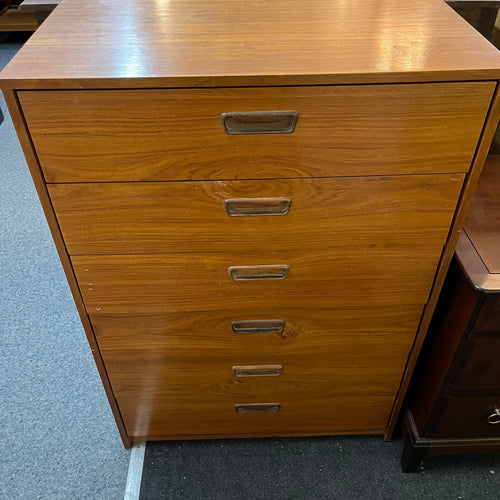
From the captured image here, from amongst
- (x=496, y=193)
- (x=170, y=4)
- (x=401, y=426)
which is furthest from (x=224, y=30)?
(x=401, y=426)

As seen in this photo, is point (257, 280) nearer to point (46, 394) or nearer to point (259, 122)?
point (259, 122)

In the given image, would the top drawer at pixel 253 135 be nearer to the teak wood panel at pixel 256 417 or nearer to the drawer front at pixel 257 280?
the drawer front at pixel 257 280

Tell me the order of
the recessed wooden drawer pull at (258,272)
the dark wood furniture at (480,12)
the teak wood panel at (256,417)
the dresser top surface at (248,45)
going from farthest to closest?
the teak wood panel at (256,417)
the dark wood furniture at (480,12)
the recessed wooden drawer pull at (258,272)
the dresser top surface at (248,45)

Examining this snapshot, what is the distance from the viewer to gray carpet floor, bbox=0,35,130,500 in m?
1.19

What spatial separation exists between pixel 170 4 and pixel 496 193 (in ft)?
2.49

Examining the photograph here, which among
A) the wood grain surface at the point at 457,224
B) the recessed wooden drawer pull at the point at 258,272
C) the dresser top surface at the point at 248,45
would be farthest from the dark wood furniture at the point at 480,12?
the recessed wooden drawer pull at the point at 258,272

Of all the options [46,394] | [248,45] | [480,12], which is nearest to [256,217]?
[248,45]

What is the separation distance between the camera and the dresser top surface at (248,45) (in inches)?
25.4

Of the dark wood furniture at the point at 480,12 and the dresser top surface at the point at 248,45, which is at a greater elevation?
the dresser top surface at the point at 248,45

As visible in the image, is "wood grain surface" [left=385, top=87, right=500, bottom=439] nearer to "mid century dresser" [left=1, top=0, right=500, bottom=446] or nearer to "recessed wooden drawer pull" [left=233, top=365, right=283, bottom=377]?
"mid century dresser" [left=1, top=0, right=500, bottom=446]

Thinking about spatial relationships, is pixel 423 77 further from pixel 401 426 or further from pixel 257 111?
pixel 401 426

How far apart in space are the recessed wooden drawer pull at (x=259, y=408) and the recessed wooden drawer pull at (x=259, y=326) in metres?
0.27

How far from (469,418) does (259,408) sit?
0.48 metres

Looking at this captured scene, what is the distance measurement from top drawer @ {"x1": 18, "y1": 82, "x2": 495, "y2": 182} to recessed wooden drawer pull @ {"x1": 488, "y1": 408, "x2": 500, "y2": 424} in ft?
1.99
